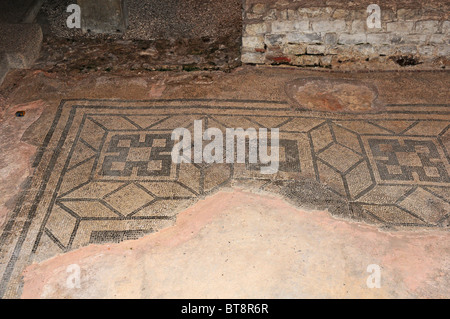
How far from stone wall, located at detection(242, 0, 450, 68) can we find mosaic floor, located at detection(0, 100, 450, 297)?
60 centimetres

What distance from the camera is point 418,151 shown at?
3232 mm

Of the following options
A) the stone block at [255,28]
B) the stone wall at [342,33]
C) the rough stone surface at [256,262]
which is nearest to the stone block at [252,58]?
the stone wall at [342,33]

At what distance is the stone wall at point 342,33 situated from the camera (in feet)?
12.3

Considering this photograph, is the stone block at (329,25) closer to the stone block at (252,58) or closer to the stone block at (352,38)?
the stone block at (352,38)

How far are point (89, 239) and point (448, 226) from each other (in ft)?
7.03

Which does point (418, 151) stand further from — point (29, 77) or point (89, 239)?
point (29, 77)

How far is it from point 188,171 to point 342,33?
187 centimetres

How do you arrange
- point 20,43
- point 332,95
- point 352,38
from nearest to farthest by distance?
point 332,95, point 352,38, point 20,43

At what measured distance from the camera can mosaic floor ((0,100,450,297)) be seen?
2.73 metres

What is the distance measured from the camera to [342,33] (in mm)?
3850

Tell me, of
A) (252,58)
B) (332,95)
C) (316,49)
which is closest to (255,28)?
(252,58)

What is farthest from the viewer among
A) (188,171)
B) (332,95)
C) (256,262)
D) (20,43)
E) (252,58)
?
(20,43)

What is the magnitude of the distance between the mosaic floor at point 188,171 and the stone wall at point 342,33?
0.60m

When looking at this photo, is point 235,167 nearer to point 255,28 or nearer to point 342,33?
point 255,28
